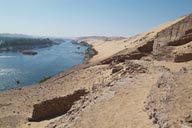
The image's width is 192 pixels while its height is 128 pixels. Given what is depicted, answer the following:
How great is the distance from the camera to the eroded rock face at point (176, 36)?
2559 cm

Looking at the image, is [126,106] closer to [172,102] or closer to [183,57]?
[172,102]

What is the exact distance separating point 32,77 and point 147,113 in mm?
39328

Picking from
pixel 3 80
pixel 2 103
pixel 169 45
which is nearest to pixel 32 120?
pixel 2 103

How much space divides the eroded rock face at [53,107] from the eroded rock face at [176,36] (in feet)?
34.0

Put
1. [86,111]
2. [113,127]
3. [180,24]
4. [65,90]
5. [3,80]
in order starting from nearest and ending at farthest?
[113,127]
[86,111]
[65,90]
[180,24]
[3,80]

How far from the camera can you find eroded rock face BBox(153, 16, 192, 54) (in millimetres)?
25594

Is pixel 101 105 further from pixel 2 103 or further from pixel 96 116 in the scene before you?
pixel 2 103

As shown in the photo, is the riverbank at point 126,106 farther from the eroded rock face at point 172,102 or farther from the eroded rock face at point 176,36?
the eroded rock face at point 176,36

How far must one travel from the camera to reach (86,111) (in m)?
12.6

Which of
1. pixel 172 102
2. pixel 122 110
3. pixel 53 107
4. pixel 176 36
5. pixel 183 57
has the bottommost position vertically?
pixel 53 107

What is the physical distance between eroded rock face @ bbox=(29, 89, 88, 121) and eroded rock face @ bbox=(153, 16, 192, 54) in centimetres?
1035

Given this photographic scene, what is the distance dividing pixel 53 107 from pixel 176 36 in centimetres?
1574

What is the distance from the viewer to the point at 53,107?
17672 mm

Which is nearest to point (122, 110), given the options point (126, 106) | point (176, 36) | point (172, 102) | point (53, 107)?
point (126, 106)
